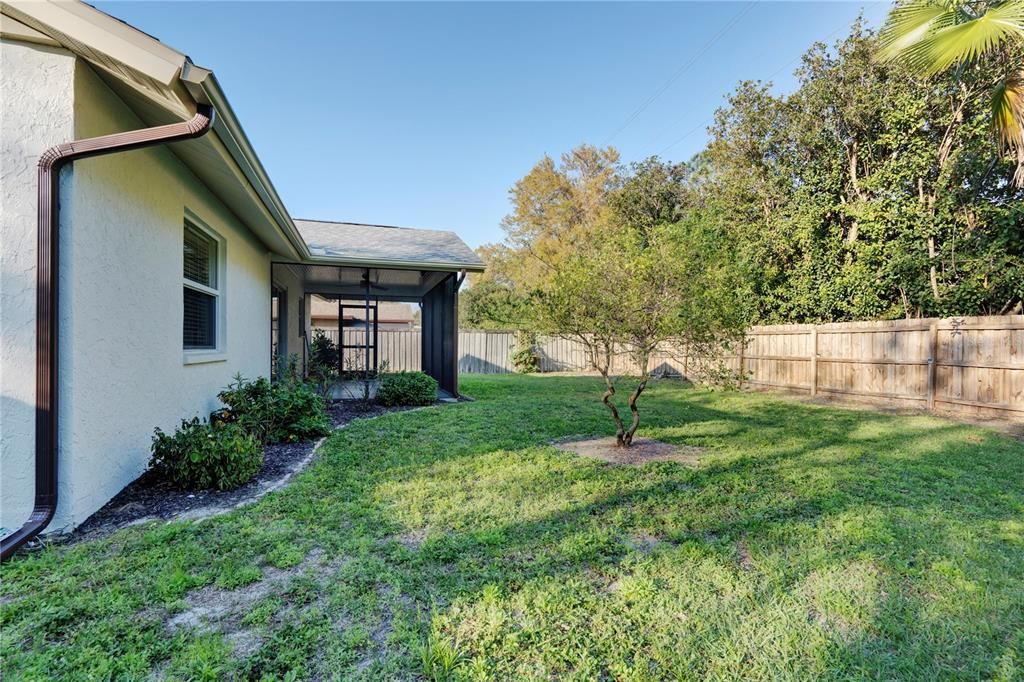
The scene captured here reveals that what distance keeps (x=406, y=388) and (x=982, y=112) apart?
39.6 ft

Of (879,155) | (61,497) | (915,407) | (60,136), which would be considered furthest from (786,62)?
(61,497)

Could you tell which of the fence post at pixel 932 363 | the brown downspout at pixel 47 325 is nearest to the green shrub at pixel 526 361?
the fence post at pixel 932 363

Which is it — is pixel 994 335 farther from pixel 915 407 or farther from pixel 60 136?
pixel 60 136

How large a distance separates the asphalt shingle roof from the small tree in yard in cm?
414

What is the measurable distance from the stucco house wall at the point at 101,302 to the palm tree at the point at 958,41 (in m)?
7.53

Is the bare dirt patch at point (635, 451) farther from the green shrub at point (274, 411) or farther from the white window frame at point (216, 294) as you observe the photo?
the white window frame at point (216, 294)

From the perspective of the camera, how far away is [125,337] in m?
3.38

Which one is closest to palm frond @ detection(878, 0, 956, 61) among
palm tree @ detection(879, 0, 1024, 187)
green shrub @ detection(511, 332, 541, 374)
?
palm tree @ detection(879, 0, 1024, 187)

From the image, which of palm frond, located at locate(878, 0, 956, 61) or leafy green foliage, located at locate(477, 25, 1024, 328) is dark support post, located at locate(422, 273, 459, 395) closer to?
leafy green foliage, located at locate(477, 25, 1024, 328)

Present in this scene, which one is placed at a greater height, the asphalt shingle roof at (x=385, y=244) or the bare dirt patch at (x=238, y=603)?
the asphalt shingle roof at (x=385, y=244)

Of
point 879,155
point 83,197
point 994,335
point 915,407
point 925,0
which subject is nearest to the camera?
point 83,197

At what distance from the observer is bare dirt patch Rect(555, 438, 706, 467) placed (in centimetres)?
481

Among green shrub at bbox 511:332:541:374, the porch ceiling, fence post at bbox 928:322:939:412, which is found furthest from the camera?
green shrub at bbox 511:332:541:374

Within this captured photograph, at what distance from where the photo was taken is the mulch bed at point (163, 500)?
116 inches
